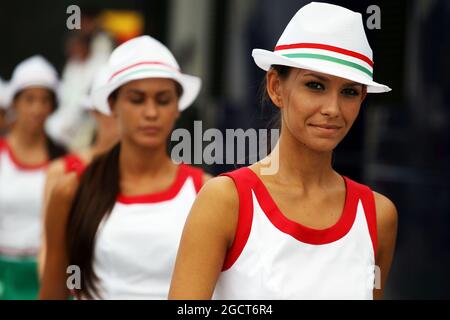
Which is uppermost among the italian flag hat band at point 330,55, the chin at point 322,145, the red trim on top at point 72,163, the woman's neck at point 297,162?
the italian flag hat band at point 330,55

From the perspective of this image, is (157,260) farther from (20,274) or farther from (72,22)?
(20,274)

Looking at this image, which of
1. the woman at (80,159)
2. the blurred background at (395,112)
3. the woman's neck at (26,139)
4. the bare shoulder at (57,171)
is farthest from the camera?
the woman's neck at (26,139)

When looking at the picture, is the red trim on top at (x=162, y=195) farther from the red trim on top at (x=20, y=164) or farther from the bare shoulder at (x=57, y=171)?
the red trim on top at (x=20, y=164)

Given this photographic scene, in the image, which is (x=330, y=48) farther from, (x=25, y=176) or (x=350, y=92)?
(x=25, y=176)

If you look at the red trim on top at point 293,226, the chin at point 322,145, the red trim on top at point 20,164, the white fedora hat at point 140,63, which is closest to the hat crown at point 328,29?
the chin at point 322,145

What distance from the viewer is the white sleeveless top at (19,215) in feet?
27.0

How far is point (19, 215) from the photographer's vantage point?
826cm

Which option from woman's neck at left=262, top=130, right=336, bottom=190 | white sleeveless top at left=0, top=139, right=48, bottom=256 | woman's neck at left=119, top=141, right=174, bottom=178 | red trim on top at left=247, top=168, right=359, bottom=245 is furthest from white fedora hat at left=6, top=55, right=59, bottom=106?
red trim on top at left=247, top=168, right=359, bottom=245

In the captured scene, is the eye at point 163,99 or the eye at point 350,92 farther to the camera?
the eye at point 163,99

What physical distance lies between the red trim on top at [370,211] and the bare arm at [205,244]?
19.2 inches

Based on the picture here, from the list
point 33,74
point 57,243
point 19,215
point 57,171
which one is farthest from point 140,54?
point 33,74

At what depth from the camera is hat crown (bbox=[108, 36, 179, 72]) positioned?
16.1 feet

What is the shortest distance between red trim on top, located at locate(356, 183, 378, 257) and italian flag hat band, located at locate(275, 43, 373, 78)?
0.47 meters
